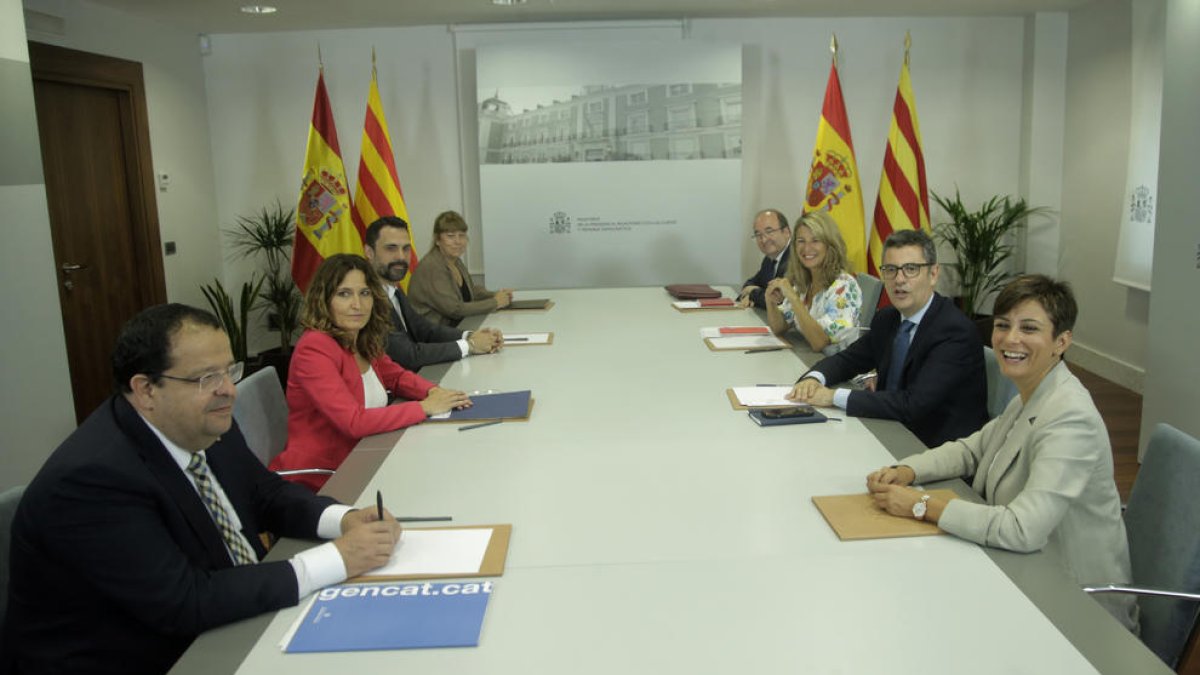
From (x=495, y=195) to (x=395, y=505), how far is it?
15.4ft

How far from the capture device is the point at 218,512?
68.7 inches

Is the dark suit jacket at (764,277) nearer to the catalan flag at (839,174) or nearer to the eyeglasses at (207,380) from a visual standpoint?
the catalan flag at (839,174)

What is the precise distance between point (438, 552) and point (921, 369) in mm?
1649

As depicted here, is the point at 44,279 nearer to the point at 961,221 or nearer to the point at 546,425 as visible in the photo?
the point at 546,425

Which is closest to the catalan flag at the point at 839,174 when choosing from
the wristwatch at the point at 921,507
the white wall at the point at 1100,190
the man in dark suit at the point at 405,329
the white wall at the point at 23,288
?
the white wall at the point at 1100,190

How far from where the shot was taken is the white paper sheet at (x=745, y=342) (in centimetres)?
358

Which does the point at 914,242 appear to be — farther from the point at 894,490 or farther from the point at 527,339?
the point at 527,339

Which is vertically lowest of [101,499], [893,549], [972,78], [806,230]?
[893,549]

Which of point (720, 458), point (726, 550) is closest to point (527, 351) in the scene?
point (720, 458)

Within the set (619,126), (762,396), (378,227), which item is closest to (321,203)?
(619,126)

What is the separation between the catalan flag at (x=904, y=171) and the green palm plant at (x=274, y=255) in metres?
4.30

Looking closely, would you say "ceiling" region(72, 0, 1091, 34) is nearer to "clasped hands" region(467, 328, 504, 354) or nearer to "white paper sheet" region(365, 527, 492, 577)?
"clasped hands" region(467, 328, 504, 354)

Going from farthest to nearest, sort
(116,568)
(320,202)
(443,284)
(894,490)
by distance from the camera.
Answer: (320,202), (443,284), (894,490), (116,568)

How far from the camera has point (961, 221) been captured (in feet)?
21.2
